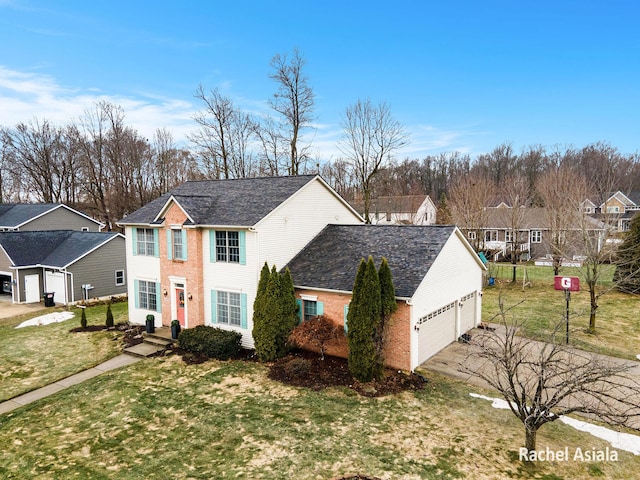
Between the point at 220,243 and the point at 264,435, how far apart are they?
896cm

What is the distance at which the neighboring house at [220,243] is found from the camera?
16.1 metres

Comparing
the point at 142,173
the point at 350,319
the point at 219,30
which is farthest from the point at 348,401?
the point at 142,173

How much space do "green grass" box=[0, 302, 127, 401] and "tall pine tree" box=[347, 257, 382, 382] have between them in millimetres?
10604

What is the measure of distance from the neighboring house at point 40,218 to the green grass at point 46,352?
643 inches

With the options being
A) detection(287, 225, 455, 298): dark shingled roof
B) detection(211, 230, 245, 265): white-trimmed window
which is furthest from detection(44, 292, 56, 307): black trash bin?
detection(287, 225, 455, 298): dark shingled roof

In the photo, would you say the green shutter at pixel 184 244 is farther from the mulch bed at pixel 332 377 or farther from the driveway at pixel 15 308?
the driveway at pixel 15 308

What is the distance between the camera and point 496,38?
23000 mm

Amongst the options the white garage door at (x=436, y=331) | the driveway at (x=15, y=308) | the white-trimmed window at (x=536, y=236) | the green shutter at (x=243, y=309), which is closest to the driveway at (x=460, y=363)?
the white garage door at (x=436, y=331)

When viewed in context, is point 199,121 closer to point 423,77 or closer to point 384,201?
point 423,77

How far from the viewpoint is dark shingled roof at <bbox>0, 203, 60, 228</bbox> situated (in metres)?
35.5

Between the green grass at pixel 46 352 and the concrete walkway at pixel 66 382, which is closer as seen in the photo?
the concrete walkway at pixel 66 382

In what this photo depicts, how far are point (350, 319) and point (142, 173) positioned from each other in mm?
42065

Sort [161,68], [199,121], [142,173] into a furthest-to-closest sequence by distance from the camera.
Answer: [142,173], [199,121], [161,68]

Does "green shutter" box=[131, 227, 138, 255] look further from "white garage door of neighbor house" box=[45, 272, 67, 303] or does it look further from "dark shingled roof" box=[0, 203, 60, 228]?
"dark shingled roof" box=[0, 203, 60, 228]
